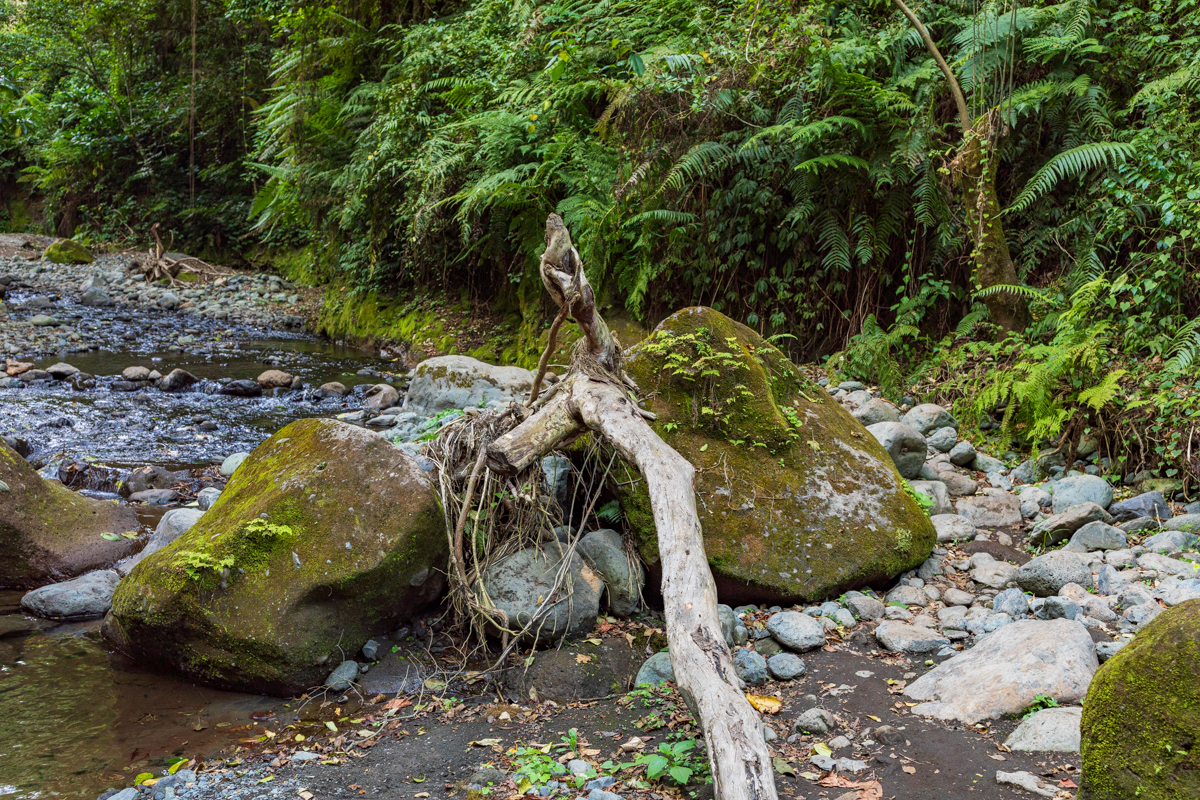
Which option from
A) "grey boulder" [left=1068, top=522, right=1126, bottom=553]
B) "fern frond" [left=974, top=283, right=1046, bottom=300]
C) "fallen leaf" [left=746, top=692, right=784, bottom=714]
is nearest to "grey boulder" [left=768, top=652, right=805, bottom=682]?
"fallen leaf" [left=746, top=692, right=784, bottom=714]

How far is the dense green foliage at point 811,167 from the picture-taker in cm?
486

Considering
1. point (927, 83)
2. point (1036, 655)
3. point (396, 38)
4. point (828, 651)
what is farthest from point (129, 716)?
point (396, 38)

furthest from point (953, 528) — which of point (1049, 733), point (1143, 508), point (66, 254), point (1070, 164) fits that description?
point (66, 254)

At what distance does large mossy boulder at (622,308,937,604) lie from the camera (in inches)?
141

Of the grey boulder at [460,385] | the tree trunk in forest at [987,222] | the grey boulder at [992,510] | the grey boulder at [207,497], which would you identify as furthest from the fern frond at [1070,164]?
the grey boulder at [207,497]

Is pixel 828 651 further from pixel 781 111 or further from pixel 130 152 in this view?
pixel 130 152

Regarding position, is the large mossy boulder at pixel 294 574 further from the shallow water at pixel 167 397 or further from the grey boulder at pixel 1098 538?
the grey boulder at pixel 1098 538

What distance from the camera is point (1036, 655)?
2.68 meters

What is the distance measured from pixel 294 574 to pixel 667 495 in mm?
1666

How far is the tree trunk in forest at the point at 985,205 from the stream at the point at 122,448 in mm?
5347

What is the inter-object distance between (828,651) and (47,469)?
5.81 metres

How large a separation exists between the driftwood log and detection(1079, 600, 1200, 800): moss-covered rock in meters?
0.83

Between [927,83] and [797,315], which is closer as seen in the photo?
[927,83]

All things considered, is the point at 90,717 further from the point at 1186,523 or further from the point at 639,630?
the point at 1186,523
